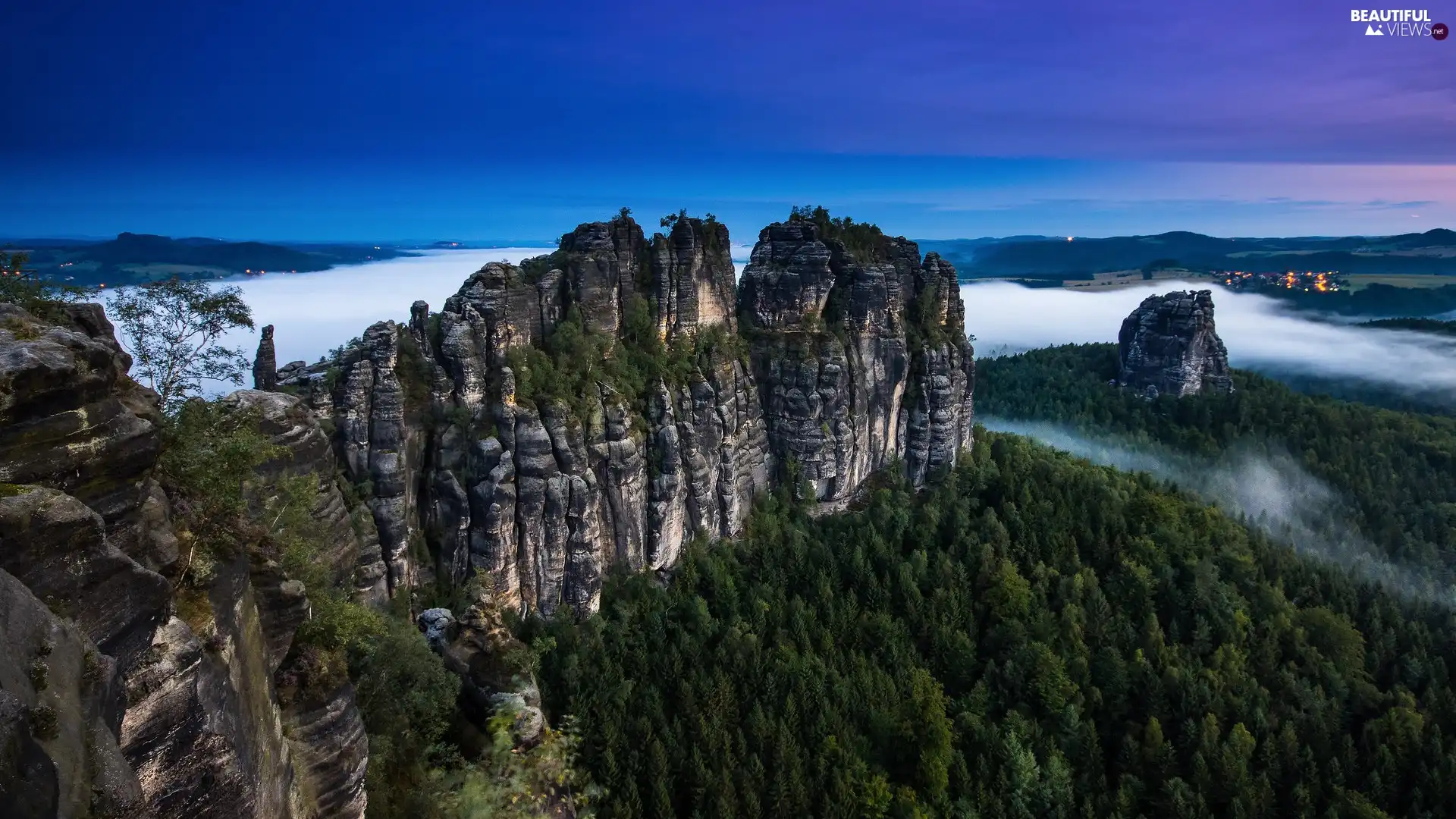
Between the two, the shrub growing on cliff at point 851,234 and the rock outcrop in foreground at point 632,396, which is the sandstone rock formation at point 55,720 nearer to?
the rock outcrop in foreground at point 632,396

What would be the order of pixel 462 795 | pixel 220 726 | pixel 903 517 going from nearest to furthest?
pixel 220 726
pixel 462 795
pixel 903 517

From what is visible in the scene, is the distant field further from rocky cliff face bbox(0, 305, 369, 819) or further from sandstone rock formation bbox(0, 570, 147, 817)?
sandstone rock formation bbox(0, 570, 147, 817)

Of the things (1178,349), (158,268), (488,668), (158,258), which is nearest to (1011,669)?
(488,668)

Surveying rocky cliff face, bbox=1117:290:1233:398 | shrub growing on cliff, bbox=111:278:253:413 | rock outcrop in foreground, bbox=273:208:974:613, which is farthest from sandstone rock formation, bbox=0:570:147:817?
rocky cliff face, bbox=1117:290:1233:398

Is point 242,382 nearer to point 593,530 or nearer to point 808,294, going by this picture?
point 593,530

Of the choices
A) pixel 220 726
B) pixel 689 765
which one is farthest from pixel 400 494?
pixel 220 726

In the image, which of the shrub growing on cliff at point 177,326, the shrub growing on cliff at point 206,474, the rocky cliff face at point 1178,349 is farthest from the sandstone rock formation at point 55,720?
the rocky cliff face at point 1178,349
